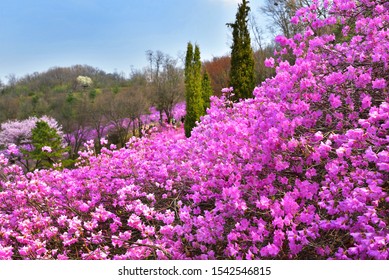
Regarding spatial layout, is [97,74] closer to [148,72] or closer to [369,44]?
[148,72]

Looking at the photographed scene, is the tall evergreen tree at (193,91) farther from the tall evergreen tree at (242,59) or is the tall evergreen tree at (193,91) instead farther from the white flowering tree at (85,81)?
the white flowering tree at (85,81)

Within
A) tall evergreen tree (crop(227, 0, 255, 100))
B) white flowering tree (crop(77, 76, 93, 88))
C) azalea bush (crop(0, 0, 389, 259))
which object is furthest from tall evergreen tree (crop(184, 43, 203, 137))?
white flowering tree (crop(77, 76, 93, 88))

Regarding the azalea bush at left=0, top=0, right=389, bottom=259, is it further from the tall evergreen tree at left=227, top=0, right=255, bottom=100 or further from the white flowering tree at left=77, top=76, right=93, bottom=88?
the white flowering tree at left=77, top=76, right=93, bottom=88

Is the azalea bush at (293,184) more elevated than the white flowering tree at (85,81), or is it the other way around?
the white flowering tree at (85,81)

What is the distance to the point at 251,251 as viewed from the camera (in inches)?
122

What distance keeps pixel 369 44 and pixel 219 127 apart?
190cm

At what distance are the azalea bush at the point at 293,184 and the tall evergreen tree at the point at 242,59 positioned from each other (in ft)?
34.2

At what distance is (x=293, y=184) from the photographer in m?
3.47

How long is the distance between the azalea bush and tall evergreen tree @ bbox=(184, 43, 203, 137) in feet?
50.1

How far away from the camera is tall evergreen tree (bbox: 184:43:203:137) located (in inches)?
809

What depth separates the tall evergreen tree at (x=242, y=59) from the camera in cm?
1533

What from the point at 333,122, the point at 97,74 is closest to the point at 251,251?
the point at 333,122

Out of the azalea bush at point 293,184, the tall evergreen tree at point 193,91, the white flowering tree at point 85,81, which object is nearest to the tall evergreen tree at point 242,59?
the tall evergreen tree at point 193,91

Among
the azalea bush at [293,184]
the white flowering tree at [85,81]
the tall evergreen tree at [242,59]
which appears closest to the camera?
the azalea bush at [293,184]
